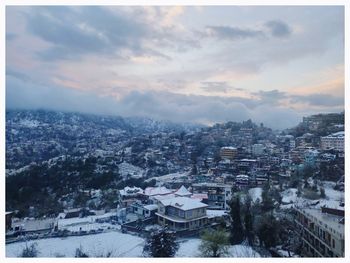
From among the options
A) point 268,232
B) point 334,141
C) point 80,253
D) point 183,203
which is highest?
point 334,141

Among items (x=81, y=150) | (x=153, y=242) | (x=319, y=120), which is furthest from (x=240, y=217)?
(x=81, y=150)

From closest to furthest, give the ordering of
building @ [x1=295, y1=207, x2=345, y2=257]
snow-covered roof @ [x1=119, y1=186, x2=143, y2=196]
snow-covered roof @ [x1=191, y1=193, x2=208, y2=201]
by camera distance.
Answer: building @ [x1=295, y1=207, x2=345, y2=257]
snow-covered roof @ [x1=191, y1=193, x2=208, y2=201]
snow-covered roof @ [x1=119, y1=186, x2=143, y2=196]

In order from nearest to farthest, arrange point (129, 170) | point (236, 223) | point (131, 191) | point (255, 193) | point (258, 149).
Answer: point (236, 223) < point (255, 193) < point (131, 191) < point (258, 149) < point (129, 170)

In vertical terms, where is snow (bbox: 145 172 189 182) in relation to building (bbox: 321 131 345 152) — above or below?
below

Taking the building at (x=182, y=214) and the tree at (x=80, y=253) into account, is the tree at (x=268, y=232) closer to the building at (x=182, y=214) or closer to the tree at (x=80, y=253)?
the building at (x=182, y=214)

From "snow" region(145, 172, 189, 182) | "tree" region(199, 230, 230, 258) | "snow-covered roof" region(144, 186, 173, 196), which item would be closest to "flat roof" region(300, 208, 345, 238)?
"tree" region(199, 230, 230, 258)

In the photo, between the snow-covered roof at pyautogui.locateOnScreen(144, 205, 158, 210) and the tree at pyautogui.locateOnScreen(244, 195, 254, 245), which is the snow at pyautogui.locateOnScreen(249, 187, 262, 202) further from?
the snow-covered roof at pyautogui.locateOnScreen(144, 205, 158, 210)

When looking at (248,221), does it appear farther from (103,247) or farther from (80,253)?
(80,253)

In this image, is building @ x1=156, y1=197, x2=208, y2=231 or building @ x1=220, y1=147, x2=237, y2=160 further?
building @ x1=220, y1=147, x2=237, y2=160

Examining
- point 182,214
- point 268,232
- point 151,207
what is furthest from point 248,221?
point 151,207
